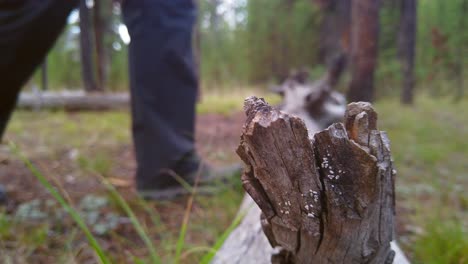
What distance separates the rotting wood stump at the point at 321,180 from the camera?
21.2 inches

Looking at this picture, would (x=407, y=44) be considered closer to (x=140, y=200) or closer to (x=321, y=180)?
(x=140, y=200)

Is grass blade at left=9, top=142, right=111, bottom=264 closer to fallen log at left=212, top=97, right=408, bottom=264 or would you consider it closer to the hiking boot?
fallen log at left=212, top=97, right=408, bottom=264

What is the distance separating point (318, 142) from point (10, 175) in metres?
2.13

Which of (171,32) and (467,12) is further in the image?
(467,12)

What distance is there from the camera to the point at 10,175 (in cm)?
216

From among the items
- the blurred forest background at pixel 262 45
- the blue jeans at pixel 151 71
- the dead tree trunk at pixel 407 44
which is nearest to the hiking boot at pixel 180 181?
the blue jeans at pixel 151 71

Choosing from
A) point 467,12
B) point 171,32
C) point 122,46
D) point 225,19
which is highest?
point 225,19

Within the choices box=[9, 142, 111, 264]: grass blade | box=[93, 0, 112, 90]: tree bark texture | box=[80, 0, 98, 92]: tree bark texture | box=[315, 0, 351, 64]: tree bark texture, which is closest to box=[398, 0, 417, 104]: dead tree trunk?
box=[315, 0, 351, 64]: tree bark texture

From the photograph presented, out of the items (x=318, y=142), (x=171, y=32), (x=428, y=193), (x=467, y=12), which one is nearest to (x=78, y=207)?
(x=171, y=32)

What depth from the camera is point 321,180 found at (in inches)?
22.9

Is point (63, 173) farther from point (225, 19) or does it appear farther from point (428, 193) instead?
point (225, 19)

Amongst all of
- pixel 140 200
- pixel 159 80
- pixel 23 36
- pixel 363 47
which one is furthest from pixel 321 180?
pixel 363 47

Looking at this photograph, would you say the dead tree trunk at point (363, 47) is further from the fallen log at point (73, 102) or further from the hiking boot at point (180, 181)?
the fallen log at point (73, 102)

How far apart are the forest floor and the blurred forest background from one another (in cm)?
107
